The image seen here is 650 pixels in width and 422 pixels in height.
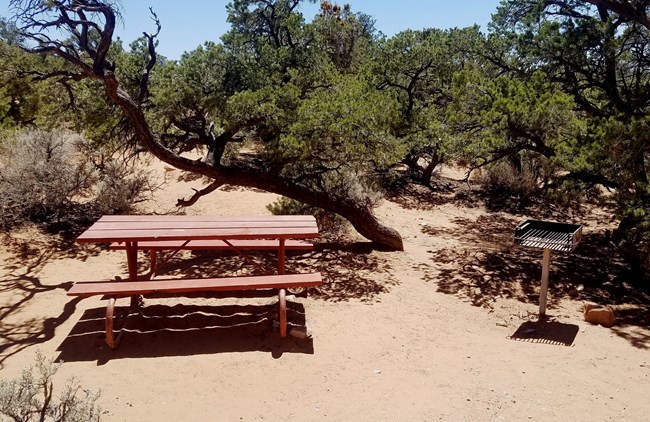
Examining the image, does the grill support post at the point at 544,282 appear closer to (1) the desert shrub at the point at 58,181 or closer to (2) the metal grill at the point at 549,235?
(2) the metal grill at the point at 549,235

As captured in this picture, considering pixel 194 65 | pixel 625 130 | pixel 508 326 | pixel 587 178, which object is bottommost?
pixel 508 326

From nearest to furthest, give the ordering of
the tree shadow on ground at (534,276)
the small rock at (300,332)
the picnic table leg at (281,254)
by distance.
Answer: the small rock at (300,332) < the picnic table leg at (281,254) < the tree shadow on ground at (534,276)

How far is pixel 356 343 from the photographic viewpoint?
16.5 feet

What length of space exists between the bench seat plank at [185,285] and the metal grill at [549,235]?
2.62 m

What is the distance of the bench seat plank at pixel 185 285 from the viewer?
4672 millimetres

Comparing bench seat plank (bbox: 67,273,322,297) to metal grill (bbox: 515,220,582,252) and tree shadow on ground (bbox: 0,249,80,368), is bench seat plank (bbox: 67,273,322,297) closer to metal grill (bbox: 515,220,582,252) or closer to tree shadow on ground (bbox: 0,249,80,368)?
tree shadow on ground (bbox: 0,249,80,368)

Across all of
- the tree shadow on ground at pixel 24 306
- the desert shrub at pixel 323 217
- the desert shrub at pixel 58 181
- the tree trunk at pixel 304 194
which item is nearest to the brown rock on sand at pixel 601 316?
the tree trunk at pixel 304 194

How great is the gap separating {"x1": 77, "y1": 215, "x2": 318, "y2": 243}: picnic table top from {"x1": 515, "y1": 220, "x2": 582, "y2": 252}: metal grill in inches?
101

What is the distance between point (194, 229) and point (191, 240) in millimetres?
160

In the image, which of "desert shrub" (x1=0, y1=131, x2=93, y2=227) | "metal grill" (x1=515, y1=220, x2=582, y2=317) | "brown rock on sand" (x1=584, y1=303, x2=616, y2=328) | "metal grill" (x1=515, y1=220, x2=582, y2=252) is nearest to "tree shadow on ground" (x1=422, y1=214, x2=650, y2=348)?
"brown rock on sand" (x1=584, y1=303, x2=616, y2=328)

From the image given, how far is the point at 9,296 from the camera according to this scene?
234 inches

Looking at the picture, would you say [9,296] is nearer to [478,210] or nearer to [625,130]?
[625,130]

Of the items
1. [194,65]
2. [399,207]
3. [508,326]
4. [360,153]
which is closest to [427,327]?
[508,326]

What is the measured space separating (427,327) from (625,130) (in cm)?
403
